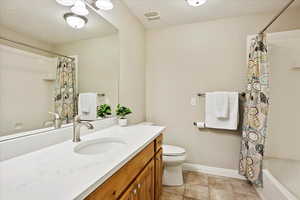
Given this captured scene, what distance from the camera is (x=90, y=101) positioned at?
1.40 metres

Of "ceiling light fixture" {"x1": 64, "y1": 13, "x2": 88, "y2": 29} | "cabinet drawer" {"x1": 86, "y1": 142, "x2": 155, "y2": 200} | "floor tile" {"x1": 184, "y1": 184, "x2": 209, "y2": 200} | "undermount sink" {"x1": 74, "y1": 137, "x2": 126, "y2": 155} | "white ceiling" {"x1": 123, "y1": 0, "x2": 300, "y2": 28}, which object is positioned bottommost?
"floor tile" {"x1": 184, "y1": 184, "x2": 209, "y2": 200}

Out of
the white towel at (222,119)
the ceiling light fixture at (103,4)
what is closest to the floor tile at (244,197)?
the white towel at (222,119)

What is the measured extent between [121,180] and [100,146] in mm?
439

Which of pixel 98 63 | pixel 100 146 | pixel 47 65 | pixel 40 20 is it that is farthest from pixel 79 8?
pixel 100 146

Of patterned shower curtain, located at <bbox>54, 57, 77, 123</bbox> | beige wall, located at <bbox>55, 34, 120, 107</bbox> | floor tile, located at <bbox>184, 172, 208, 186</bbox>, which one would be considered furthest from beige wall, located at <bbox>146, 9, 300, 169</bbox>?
patterned shower curtain, located at <bbox>54, 57, 77, 123</bbox>

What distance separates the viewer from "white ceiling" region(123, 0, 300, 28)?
1842 millimetres

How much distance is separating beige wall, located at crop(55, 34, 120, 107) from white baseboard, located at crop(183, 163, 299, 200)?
1.65 meters

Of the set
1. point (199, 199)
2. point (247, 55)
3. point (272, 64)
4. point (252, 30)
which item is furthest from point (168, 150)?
point (252, 30)

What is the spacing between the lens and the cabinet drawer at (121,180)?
2.07 ft

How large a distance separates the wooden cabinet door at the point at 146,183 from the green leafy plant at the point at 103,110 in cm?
71

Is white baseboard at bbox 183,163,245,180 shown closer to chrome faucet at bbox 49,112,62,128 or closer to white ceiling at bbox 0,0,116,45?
chrome faucet at bbox 49,112,62,128

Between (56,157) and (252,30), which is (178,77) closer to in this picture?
(252,30)

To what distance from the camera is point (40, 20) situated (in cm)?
97

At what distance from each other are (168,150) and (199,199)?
0.62 m
